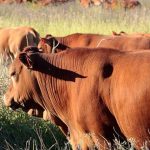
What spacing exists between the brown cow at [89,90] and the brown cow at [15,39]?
842 centimetres

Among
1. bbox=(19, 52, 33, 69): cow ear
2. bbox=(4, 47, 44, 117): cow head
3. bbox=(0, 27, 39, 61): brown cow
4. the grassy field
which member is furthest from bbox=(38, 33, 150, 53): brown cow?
bbox=(19, 52, 33, 69): cow ear

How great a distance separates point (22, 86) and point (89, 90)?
89 centimetres

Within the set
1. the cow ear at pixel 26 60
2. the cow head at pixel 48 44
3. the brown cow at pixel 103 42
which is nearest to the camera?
the cow ear at pixel 26 60

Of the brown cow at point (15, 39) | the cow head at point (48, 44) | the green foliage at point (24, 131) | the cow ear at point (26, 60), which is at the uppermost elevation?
the cow ear at point (26, 60)

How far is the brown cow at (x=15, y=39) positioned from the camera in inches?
591

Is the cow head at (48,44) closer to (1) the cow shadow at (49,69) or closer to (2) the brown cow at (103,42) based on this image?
(2) the brown cow at (103,42)

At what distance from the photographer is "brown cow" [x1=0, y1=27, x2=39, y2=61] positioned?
1501cm

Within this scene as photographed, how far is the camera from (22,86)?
6320mm

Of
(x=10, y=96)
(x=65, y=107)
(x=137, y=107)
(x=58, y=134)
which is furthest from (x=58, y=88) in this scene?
(x=58, y=134)

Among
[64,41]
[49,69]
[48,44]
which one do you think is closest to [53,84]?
[49,69]

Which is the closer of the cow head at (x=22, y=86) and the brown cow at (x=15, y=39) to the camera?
the cow head at (x=22, y=86)

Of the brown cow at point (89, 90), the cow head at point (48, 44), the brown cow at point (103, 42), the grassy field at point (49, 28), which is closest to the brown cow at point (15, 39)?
the grassy field at point (49, 28)

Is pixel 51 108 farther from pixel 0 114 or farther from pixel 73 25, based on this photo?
pixel 73 25

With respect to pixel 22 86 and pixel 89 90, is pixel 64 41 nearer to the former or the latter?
pixel 22 86
